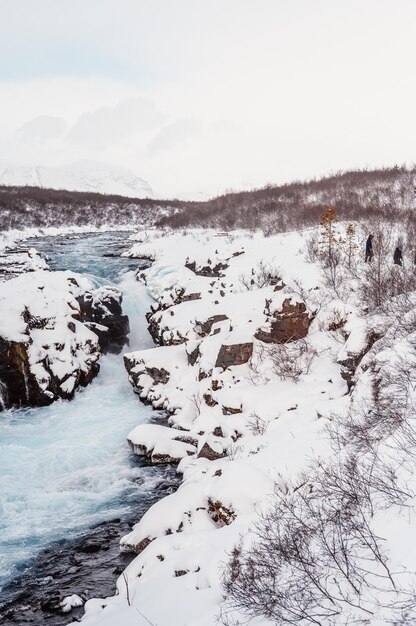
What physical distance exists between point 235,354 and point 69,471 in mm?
5185

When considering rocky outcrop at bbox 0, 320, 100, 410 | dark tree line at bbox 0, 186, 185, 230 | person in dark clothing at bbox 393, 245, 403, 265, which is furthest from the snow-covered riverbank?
dark tree line at bbox 0, 186, 185, 230

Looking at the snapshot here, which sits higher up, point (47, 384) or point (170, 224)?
point (170, 224)

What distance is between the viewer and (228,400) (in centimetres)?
1087

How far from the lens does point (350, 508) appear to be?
4.46 metres

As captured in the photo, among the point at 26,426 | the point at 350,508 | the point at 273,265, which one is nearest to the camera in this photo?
the point at 350,508

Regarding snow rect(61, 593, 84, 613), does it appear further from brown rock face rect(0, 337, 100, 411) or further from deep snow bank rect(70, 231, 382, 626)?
brown rock face rect(0, 337, 100, 411)

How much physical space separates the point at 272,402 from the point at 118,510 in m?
4.20

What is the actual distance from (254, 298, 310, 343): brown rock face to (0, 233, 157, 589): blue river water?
436cm

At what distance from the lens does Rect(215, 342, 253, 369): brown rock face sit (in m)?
11.9

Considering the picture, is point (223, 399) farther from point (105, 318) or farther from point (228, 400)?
point (105, 318)

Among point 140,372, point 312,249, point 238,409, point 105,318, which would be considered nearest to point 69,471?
point 238,409

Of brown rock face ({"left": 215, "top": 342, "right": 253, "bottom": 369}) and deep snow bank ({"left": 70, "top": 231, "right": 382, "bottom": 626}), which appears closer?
deep snow bank ({"left": 70, "top": 231, "right": 382, "bottom": 626})

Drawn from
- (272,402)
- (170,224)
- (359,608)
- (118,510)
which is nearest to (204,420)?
(272,402)

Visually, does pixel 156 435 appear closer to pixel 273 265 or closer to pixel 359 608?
pixel 359 608
